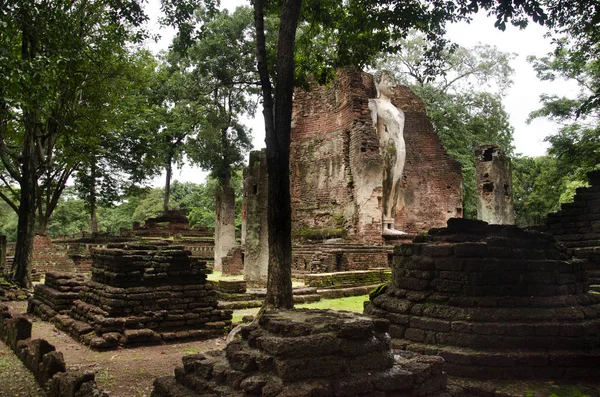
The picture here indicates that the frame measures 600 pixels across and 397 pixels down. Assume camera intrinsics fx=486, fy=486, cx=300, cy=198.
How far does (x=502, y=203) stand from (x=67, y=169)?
1737 cm

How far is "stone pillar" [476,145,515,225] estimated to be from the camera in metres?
15.1

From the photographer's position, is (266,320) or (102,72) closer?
(266,320)

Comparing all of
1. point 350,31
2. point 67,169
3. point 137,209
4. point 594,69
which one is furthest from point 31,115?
Result: point 137,209

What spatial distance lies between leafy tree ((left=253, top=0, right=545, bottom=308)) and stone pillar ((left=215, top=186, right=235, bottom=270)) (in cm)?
900

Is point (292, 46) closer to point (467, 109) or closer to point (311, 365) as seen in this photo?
point (311, 365)

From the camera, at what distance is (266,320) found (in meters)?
3.82

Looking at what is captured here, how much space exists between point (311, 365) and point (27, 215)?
1325 centimetres

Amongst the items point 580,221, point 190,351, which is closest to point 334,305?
point 190,351

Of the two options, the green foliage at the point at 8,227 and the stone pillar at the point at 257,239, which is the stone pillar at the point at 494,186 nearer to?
the stone pillar at the point at 257,239

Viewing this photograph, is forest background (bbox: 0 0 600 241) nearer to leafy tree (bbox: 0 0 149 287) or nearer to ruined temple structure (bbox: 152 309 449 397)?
leafy tree (bbox: 0 0 149 287)

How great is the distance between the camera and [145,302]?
289 inches

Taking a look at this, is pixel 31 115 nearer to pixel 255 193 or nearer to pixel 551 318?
pixel 255 193

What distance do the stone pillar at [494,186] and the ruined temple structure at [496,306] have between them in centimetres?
979

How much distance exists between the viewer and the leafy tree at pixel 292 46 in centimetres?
704
